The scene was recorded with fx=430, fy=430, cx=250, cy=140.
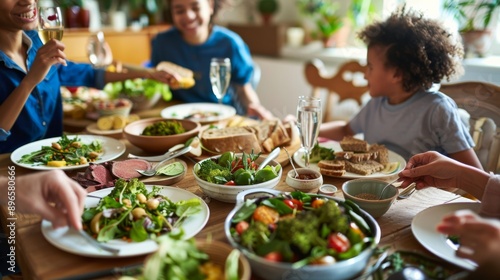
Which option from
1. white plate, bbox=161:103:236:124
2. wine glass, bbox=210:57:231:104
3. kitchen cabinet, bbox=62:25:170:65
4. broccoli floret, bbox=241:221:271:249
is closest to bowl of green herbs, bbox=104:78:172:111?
white plate, bbox=161:103:236:124

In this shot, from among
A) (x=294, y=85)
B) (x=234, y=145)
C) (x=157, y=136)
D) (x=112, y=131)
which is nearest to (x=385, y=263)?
(x=234, y=145)

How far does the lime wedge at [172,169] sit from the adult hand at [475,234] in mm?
786

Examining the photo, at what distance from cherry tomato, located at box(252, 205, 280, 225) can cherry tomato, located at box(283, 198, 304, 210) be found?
0.15ft

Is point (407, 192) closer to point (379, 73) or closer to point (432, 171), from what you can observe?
point (432, 171)

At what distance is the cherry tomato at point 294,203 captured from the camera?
991mm

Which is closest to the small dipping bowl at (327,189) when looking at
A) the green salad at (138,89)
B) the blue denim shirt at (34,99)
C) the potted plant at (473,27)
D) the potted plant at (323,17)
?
the blue denim shirt at (34,99)

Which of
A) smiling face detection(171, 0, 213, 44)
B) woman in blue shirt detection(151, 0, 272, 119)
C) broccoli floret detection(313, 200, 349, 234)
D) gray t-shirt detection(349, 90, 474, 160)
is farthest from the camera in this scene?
woman in blue shirt detection(151, 0, 272, 119)

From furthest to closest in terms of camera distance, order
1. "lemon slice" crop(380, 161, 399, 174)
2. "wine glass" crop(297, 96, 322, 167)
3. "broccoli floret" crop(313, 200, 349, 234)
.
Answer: "lemon slice" crop(380, 161, 399, 174) → "wine glass" crop(297, 96, 322, 167) → "broccoli floret" crop(313, 200, 349, 234)

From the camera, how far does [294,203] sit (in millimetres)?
1008

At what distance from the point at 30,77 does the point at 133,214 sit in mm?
849

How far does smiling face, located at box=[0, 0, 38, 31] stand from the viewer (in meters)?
1.52

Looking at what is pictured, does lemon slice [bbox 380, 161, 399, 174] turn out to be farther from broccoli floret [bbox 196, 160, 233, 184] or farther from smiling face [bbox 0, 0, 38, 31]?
smiling face [bbox 0, 0, 38, 31]

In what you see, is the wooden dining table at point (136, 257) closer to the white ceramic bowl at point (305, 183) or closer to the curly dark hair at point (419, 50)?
the white ceramic bowl at point (305, 183)

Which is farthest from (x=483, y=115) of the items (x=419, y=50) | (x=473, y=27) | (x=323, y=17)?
(x=323, y=17)
